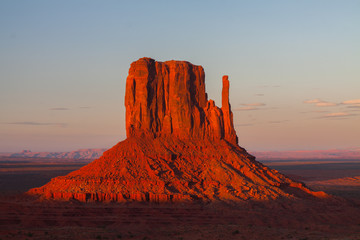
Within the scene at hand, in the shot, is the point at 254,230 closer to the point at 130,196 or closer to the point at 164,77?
the point at 130,196

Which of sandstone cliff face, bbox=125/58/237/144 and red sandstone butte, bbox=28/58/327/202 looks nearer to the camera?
red sandstone butte, bbox=28/58/327/202

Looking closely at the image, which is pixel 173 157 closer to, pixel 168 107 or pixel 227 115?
pixel 168 107

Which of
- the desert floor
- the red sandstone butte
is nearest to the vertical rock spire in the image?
the red sandstone butte

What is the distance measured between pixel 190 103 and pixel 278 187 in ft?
62.8

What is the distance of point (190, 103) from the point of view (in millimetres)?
80812

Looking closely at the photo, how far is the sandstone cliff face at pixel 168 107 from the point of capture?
3137 inches

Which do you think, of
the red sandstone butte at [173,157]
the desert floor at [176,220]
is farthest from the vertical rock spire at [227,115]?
the desert floor at [176,220]

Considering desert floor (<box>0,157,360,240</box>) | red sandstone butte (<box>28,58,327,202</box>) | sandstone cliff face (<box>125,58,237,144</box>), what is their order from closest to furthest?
desert floor (<box>0,157,360,240</box>) < red sandstone butte (<box>28,58,327,202</box>) < sandstone cliff face (<box>125,58,237,144</box>)

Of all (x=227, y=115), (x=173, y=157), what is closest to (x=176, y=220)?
(x=173, y=157)

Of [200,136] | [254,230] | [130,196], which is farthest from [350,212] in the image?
[130,196]

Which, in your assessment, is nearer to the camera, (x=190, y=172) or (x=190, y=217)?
(x=190, y=217)

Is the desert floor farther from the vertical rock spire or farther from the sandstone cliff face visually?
the vertical rock spire

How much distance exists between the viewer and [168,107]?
266 feet

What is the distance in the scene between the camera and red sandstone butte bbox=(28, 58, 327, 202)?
7038 cm
